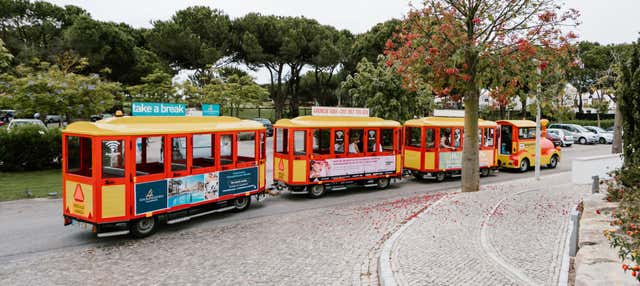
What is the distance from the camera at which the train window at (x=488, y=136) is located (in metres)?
20.8

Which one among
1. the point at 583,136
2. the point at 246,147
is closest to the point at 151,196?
the point at 246,147

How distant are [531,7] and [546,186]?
241 inches

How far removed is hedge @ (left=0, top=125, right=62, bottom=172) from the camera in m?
18.2

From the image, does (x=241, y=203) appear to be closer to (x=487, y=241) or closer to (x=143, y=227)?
(x=143, y=227)

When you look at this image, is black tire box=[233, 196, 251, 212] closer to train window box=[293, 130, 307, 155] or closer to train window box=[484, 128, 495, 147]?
train window box=[293, 130, 307, 155]

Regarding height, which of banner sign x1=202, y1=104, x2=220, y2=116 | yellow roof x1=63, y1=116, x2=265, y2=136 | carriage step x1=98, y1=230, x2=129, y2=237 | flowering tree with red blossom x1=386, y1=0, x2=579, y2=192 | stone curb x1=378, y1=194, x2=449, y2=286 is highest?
flowering tree with red blossom x1=386, y1=0, x2=579, y2=192

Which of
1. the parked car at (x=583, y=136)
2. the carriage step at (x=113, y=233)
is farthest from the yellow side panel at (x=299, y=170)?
the parked car at (x=583, y=136)

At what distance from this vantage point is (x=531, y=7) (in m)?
13.4

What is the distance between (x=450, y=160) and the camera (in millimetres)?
19094

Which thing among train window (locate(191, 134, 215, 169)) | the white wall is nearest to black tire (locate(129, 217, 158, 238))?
train window (locate(191, 134, 215, 169))

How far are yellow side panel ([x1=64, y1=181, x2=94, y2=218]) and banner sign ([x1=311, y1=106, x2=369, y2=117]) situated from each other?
7307 mm

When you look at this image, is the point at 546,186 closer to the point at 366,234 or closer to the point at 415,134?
the point at 415,134

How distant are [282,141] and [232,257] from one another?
22.7ft

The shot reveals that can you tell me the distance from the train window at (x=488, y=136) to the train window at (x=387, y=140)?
5871 millimetres
